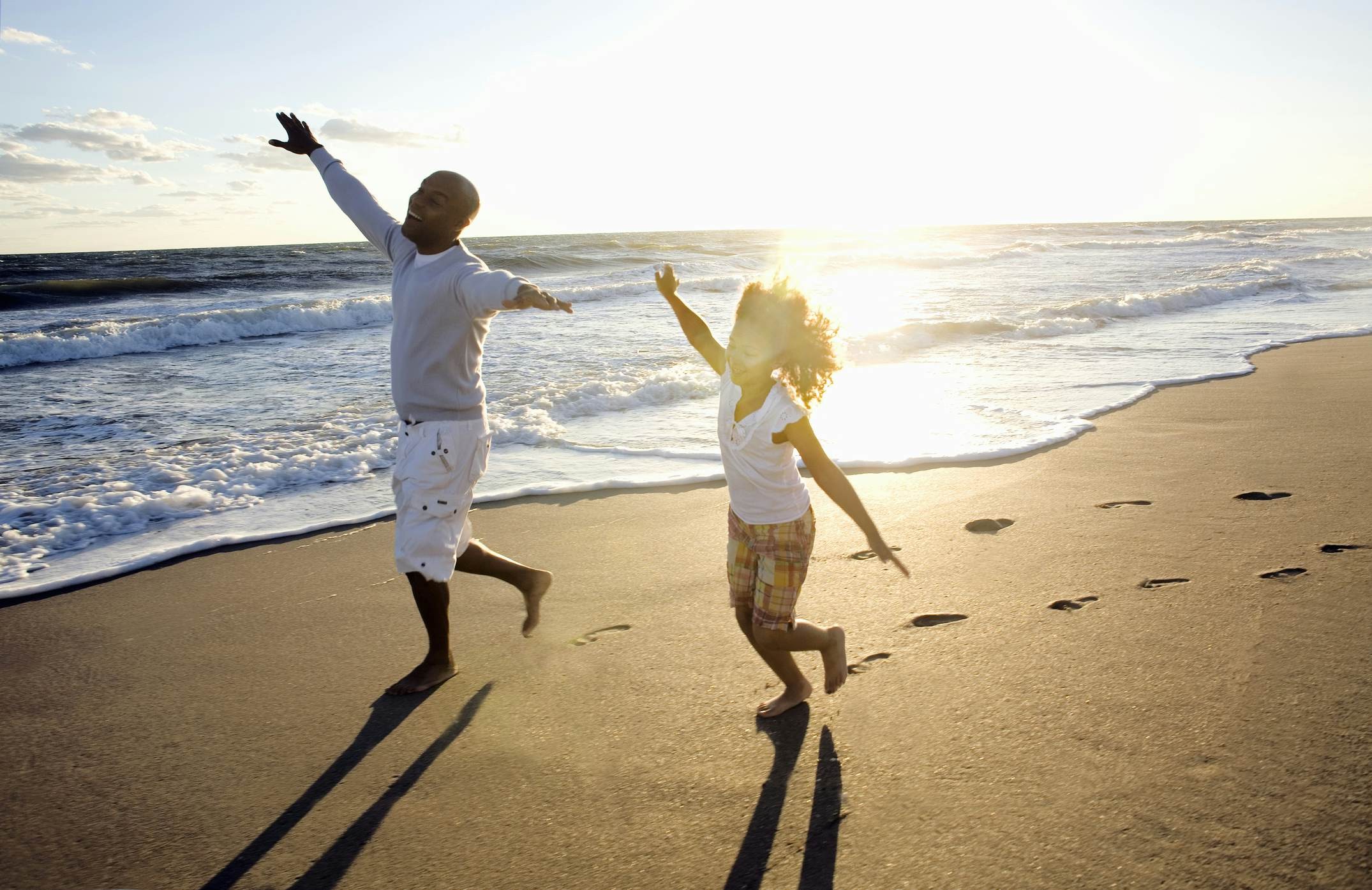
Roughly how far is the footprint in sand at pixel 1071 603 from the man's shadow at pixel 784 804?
1.20 m

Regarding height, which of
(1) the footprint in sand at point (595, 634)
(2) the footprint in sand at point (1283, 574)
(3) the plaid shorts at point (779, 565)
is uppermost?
(3) the plaid shorts at point (779, 565)

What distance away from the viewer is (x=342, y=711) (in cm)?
294

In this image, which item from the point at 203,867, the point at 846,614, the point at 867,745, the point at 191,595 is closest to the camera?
the point at 203,867

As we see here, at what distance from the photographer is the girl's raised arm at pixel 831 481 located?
8.11 ft

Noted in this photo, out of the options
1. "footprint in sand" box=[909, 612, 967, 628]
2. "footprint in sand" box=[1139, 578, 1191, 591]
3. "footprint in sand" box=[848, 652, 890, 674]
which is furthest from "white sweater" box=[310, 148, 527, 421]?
"footprint in sand" box=[1139, 578, 1191, 591]

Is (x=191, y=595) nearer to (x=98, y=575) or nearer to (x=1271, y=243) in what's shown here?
(x=98, y=575)

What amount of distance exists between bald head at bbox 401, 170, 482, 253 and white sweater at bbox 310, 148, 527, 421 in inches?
2.1

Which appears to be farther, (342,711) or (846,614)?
(846,614)

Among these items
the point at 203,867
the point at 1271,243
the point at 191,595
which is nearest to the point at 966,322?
the point at 191,595

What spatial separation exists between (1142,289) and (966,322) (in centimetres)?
682

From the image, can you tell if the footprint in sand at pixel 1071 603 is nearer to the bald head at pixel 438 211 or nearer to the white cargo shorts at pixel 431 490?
the white cargo shorts at pixel 431 490

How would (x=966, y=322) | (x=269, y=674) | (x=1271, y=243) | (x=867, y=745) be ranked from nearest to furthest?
(x=867, y=745), (x=269, y=674), (x=966, y=322), (x=1271, y=243)

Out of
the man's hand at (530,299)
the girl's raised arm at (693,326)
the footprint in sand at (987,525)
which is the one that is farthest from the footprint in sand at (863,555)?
the man's hand at (530,299)

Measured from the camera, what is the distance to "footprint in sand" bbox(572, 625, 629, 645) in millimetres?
3354
